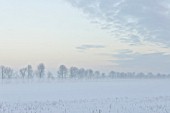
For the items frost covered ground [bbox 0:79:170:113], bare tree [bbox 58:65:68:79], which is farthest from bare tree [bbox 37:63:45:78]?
frost covered ground [bbox 0:79:170:113]

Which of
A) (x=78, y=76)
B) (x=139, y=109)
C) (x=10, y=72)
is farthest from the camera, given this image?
(x=78, y=76)

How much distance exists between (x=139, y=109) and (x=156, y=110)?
944mm

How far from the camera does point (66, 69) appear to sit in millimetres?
176625

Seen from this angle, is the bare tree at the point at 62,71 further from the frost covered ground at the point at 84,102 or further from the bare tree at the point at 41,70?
the frost covered ground at the point at 84,102

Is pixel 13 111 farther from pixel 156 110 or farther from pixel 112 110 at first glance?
pixel 156 110

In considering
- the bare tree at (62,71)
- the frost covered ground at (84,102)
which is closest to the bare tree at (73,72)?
the bare tree at (62,71)

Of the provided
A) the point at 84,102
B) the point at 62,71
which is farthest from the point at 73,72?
the point at 84,102

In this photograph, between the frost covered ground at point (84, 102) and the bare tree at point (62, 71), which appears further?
the bare tree at point (62, 71)

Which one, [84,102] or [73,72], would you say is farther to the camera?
[73,72]

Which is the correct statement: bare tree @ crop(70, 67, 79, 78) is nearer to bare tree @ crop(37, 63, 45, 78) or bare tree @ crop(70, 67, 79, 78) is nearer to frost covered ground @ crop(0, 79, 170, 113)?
bare tree @ crop(37, 63, 45, 78)

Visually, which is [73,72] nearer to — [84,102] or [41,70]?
[41,70]

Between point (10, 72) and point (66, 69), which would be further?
point (66, 69)

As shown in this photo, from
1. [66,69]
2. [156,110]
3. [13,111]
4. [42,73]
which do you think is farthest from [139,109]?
[66,69]

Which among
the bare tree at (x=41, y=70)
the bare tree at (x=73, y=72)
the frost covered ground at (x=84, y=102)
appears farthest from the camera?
the bare tree at (x=73, y=72)
